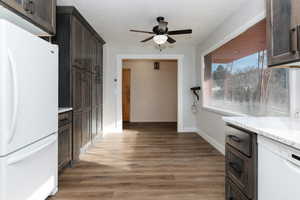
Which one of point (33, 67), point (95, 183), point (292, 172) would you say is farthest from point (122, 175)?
point (292, 172)

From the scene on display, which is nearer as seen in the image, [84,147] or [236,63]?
[236,63]

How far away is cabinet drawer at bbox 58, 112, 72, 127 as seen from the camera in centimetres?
245

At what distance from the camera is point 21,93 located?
139 centimetres

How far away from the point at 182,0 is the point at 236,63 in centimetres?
135

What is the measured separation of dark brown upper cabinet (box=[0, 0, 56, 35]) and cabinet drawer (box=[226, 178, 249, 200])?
2294mm

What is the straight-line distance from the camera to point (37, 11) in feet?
5.88

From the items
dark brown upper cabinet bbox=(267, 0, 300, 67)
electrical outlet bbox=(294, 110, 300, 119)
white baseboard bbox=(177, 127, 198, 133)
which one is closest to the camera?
dark brown upper cabinet bbox=(267, 0, 300, 67)

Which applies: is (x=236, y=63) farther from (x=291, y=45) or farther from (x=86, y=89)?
(x=86, y=89)

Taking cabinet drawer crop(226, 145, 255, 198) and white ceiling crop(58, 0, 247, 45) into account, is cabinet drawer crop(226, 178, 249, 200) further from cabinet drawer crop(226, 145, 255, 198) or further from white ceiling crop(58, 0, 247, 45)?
white ceiling crop(58, 0, 247, 45)

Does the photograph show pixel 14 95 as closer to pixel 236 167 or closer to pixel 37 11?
pixel 37 11

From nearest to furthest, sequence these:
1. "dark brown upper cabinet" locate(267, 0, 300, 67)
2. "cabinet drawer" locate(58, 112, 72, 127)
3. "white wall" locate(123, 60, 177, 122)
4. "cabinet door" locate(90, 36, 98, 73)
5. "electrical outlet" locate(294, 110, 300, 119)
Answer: "dark brown upper cabinet" locate(267, 0, 300, 67) → "electrical outlet" locate(294, 110, 300, 119) → "cabinet drawer" locate(58, 112, 72, 127) → "cabinet door" locate(90, 36, 98, 73) → "white wall" locate(123, 60, 177, 122)

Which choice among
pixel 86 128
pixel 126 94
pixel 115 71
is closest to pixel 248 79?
pixel 86 128

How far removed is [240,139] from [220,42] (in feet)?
8.60

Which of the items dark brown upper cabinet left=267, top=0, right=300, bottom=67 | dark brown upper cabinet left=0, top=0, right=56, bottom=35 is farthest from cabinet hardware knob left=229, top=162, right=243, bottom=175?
dark brown upper cabinet left=0, top=0, right=56, bottom=35
